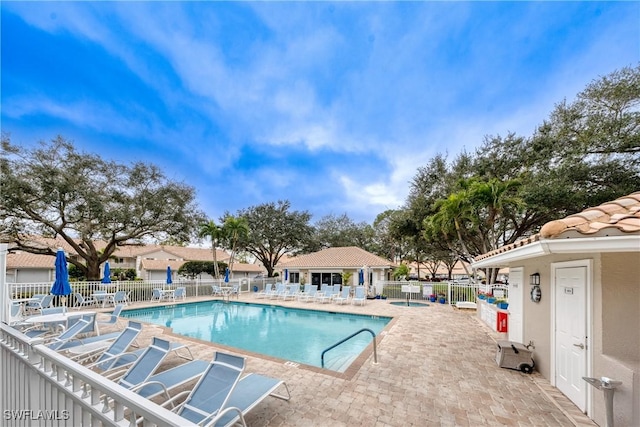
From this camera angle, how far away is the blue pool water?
836cm

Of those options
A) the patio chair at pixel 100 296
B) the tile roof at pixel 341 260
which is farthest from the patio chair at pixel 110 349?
the tile roof at pixel 341 260

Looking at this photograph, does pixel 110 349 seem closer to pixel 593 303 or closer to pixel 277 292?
pixel 593 303

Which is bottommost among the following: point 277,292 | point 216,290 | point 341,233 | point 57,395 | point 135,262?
point 135,262

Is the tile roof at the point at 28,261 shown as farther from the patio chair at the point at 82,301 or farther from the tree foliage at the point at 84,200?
the patio chair at the point at 82,301

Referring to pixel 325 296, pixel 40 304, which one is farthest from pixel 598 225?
pixel 40 304

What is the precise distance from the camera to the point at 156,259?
39656 millimetres

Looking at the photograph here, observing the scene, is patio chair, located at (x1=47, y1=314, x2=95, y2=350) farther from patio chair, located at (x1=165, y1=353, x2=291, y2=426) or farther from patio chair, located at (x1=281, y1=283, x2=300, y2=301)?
patio chair, located at (x1=281, y1=283, x2=300, y2=301)

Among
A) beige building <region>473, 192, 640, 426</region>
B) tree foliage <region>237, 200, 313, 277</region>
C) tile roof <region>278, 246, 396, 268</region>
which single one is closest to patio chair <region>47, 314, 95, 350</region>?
beige building <region>473, 192, 640, 426</region>

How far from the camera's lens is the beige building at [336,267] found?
2255cm

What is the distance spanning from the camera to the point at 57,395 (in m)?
2.21

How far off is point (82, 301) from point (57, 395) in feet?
47.7

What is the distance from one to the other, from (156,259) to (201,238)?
22074mm

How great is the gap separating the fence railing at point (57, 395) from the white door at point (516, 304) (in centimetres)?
797

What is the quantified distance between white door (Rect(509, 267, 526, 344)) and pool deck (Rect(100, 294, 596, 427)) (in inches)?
31.8
